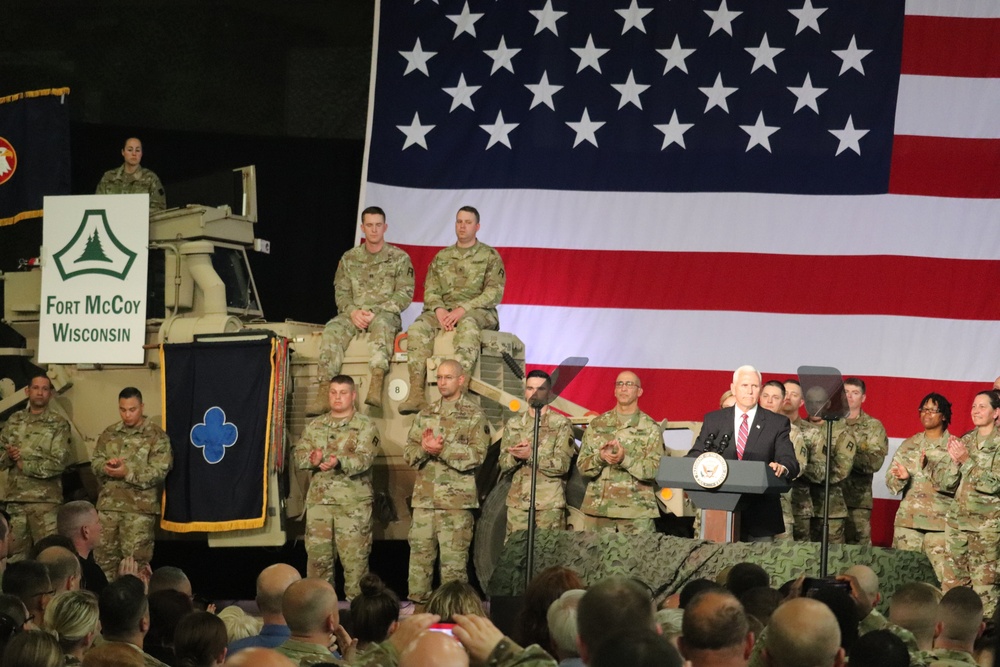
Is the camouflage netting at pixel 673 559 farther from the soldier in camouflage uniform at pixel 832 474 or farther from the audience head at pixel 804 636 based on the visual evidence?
the audience head at pixel 804 636

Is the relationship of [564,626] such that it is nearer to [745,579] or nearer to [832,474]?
[745,579]

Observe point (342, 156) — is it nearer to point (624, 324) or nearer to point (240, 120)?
point (240, 120)

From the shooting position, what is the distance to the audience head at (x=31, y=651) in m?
3.77

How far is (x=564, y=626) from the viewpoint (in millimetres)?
3900

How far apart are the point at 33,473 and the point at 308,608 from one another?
21.8ft

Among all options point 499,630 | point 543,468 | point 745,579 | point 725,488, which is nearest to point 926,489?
point 543,468

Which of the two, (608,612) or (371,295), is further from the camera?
(371,295)

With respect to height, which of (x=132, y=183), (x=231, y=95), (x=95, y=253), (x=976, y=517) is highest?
(x=231, y=95)

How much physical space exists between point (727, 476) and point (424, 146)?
20.7ft

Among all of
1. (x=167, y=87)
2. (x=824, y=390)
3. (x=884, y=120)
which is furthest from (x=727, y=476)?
(x=167, y=87)

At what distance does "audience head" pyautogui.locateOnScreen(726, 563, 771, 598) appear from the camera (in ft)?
17.5

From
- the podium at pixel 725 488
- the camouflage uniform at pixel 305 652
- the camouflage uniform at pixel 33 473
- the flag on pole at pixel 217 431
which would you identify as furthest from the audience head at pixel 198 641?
the camouflage uniform at pixel 33 473

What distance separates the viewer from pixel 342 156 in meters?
13.9

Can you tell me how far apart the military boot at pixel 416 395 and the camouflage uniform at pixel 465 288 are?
211mm
